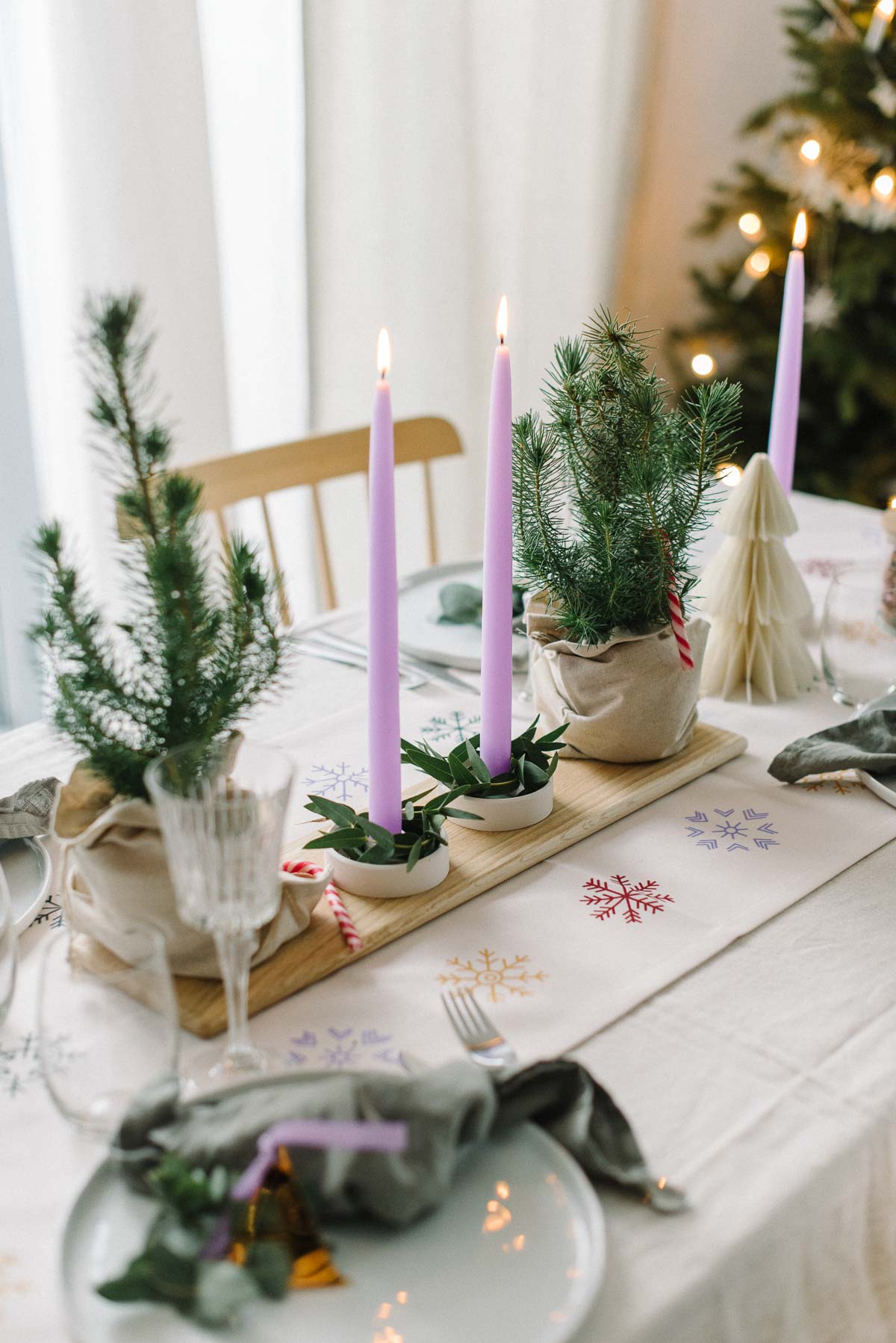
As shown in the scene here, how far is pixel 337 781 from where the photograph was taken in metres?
0.95

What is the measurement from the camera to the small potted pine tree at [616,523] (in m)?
0.86

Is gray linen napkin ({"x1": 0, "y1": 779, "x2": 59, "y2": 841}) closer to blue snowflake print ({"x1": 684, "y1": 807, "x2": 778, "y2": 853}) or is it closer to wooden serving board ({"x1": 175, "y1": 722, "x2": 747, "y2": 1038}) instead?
wooden serving board ({"x1": 175, "y1": 722, "x2": 747, "y2": 1038})

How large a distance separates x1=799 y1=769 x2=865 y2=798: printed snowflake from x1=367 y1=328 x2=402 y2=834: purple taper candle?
1.12ft

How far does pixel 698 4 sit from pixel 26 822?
2.84 m

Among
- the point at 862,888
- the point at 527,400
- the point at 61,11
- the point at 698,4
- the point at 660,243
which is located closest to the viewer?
the point at 862,888

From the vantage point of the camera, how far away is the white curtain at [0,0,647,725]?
187cm

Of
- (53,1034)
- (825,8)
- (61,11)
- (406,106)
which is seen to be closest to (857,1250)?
(53,1034)

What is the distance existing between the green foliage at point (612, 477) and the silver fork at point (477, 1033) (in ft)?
0.98

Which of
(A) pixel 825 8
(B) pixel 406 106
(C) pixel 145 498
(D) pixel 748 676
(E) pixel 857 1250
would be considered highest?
(A) pixel 825 8

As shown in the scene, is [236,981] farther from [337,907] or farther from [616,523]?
[616,523]

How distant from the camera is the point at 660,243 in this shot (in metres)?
3.17

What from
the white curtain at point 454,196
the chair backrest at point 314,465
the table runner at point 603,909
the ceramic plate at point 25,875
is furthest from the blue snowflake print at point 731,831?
the white curtain at point 454,196

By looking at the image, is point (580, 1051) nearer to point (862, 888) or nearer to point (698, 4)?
point (862, 888)

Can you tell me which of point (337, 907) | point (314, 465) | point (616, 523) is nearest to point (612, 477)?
point (616, 523)
